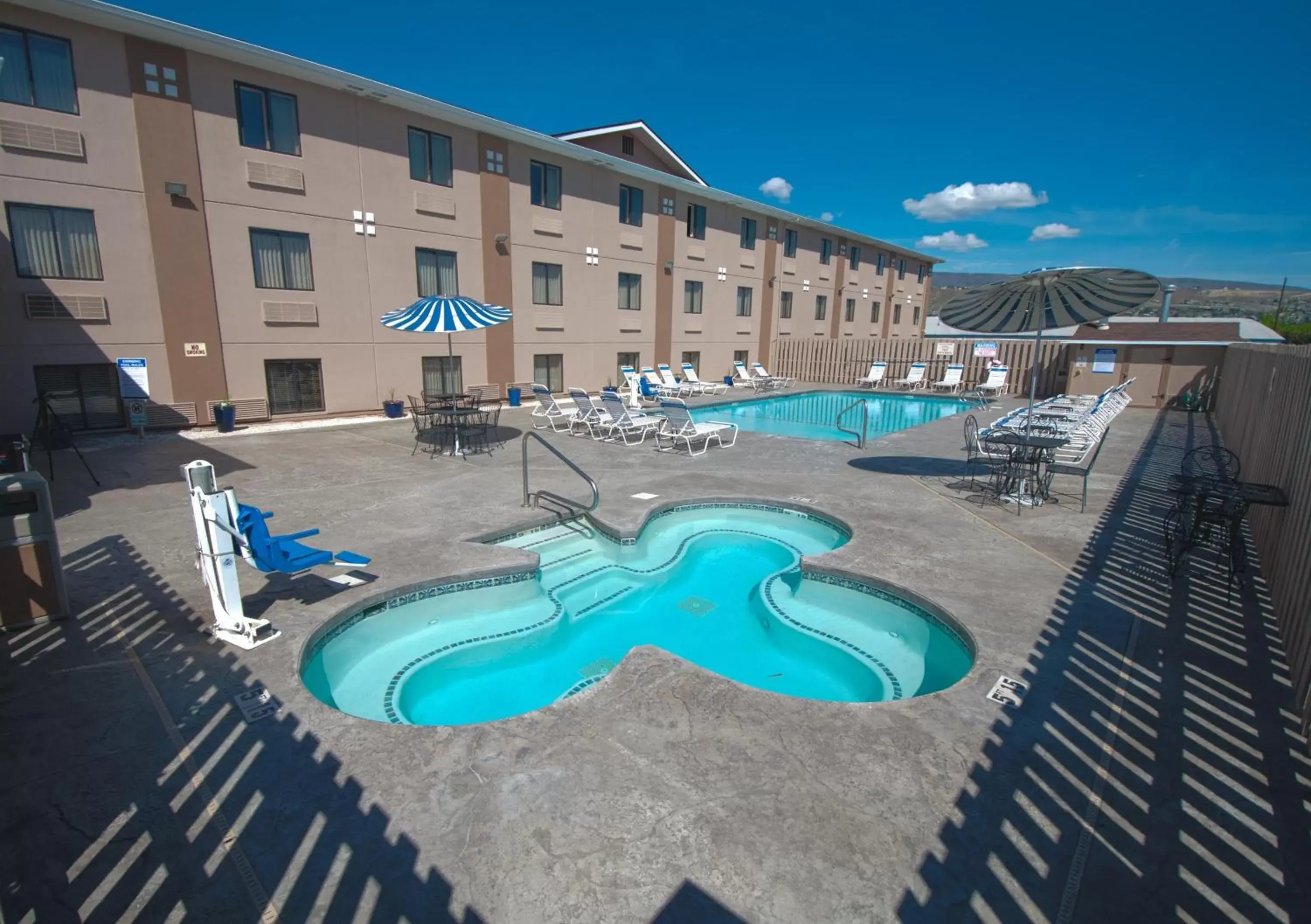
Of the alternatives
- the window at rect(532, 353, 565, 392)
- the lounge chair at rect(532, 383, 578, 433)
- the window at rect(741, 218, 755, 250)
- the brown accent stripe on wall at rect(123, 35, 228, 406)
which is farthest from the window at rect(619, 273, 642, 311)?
the brown accent stripe on wall at rect(123, 35, 228, 406)

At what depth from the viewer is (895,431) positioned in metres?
15.0

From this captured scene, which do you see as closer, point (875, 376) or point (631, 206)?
point (631, 206)

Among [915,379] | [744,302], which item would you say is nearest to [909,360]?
[915,379]

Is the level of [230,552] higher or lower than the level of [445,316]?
lower

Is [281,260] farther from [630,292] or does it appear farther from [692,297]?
[692,297]

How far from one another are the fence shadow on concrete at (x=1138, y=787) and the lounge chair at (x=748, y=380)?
2037 cm

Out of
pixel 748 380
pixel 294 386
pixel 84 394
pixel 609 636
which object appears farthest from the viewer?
pixel 748 380

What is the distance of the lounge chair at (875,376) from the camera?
82.9 ft

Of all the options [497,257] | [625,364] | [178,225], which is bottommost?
[625,364]

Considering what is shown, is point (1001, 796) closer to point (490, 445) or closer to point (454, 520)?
point (454, 520)

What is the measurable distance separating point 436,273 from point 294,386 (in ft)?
14.8

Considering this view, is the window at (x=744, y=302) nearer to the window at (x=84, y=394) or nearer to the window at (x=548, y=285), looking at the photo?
the window at (x=548, y=285)

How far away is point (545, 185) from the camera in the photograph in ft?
60.5

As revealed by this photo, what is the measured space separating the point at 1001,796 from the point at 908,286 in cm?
4099
